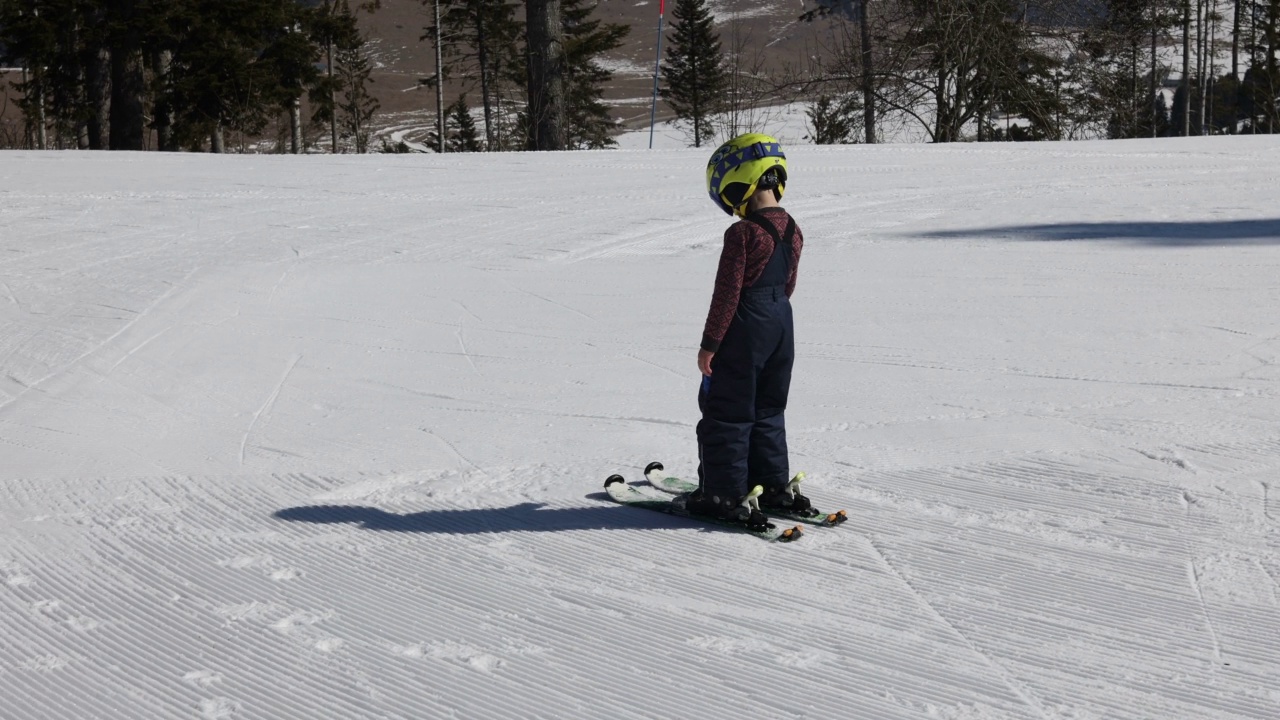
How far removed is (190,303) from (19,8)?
24448 millimetres

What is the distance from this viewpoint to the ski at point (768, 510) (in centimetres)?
409

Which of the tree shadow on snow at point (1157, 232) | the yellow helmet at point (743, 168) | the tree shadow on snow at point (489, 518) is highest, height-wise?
the yellow helmet at point (743, 168)

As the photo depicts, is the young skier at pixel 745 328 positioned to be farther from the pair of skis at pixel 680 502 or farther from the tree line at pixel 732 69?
the tree line at pixel 732 69

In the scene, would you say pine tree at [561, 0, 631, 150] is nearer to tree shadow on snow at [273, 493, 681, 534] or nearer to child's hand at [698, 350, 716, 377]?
tree shadow on snow at [273, 493, 681, 534]

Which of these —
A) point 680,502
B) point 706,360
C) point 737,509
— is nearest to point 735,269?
point 706,360

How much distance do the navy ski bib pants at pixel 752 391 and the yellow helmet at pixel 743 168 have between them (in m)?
0.09

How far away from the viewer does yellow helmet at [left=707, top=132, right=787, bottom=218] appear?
3.84 m

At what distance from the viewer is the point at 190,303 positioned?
320 inches

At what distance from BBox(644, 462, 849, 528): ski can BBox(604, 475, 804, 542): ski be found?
54 millimetres

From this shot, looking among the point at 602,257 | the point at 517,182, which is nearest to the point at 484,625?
the point at 602,257

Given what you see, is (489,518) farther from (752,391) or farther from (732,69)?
(732,69)

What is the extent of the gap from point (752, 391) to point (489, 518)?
42.2 inches

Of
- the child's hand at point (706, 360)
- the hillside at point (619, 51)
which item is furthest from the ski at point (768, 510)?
the hillside at point (619, 51)

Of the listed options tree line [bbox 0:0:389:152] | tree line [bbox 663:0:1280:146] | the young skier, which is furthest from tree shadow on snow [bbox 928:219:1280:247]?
tree line [bbox 0:0:389:152]
